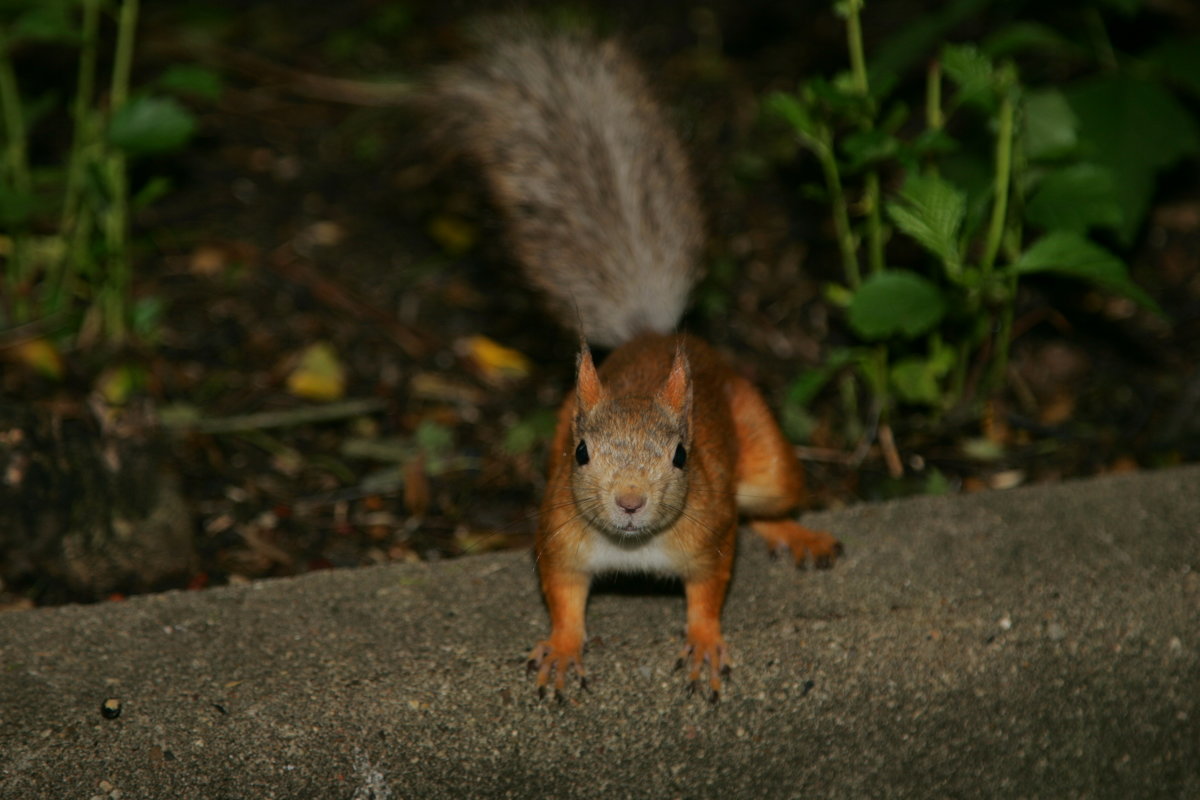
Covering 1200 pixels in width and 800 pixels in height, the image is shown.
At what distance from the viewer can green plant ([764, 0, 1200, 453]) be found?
2.46 m

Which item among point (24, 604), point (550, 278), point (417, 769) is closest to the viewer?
point (417, 769)

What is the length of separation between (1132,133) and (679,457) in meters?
1.56

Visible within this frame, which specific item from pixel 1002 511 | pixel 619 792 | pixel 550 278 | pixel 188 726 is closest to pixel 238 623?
pixel 188 726

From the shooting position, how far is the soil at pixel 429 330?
9.32 ft

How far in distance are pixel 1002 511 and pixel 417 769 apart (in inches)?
48.4

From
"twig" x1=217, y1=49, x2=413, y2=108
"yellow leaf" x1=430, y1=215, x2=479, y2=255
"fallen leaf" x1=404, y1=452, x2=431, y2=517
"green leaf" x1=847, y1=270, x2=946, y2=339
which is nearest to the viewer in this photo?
"green leaf" x1=847, y1=270, x2=946, y2=339

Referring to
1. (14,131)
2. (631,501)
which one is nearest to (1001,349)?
(631,501)

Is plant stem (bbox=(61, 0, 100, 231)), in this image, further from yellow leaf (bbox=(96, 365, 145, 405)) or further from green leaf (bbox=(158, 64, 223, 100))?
yellow leaf (bbox=(96, 365, 145, 405))

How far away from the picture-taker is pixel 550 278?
2.71m

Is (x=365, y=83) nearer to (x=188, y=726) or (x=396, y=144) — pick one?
(x=396, y=144)

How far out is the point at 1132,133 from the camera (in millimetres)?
2990

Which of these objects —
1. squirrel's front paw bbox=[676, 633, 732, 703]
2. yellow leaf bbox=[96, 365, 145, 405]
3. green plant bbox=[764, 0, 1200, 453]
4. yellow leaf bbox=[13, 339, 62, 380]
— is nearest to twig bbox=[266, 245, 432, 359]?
yellow leaf bbox=[96, 365, 145, 405]

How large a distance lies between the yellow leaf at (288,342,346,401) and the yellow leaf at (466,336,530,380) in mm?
333

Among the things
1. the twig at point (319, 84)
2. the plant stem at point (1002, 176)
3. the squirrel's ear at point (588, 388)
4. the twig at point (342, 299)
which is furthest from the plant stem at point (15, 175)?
the plant stem at point (1002, 176)
